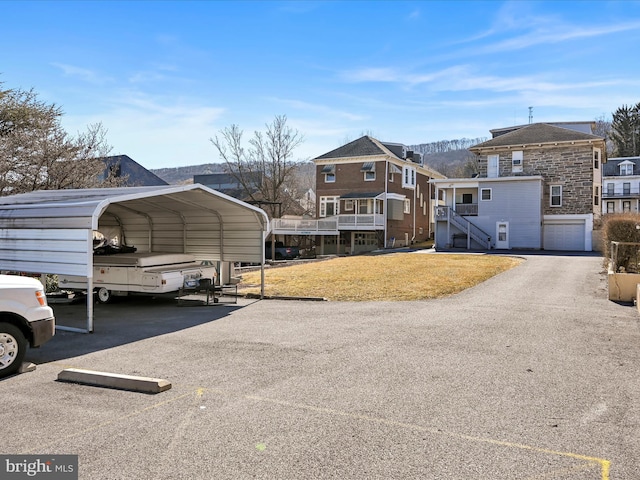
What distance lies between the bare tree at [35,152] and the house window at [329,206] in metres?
24.7

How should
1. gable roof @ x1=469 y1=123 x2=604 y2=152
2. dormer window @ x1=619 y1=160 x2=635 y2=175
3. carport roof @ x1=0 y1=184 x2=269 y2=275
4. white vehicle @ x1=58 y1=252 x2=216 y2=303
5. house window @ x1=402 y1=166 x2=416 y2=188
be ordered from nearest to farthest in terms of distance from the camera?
1. carport roof @ x1=0 y1=184 x2=269 y2=275
2. white vehicle @ x1=58 y1=252 x2=216 y2=303
3. gable roof @ x1=469 y1=123 x2=604 y2=152
4. house window @ x1=402 y1=166 x2=416 y2=188
5. dormer window @ x1=619 y1=160 x2=635 y2=175

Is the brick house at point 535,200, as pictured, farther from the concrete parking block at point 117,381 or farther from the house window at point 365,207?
the concrete parking block at point 117,381

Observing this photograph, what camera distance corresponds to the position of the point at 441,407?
5.53 m

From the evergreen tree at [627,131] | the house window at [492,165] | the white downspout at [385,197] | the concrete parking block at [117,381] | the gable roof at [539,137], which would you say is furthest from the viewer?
the evergreen tree at [627,131]

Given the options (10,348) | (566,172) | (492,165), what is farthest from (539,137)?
(10,348)

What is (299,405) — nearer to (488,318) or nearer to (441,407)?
(441,407)

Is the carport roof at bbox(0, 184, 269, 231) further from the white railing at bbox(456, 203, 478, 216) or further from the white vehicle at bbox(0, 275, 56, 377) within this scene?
the white railing at bbox(456, 203, 478, 216)

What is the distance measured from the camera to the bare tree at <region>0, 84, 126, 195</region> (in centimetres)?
1983

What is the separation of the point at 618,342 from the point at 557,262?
17693 mm

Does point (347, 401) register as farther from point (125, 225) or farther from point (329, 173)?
point (329, 173)

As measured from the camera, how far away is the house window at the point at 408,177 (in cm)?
4575

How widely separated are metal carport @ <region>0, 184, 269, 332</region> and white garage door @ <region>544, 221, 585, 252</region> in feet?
97.3

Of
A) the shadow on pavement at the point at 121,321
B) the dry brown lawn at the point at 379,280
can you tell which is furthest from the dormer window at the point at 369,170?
the shadow on pavement at the point at 121,321

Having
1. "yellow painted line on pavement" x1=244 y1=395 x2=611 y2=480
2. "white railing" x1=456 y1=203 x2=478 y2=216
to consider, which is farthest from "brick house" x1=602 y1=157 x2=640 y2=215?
"yellow painted line on pavement" x1=244 y1=395 x2=611 y2=480
